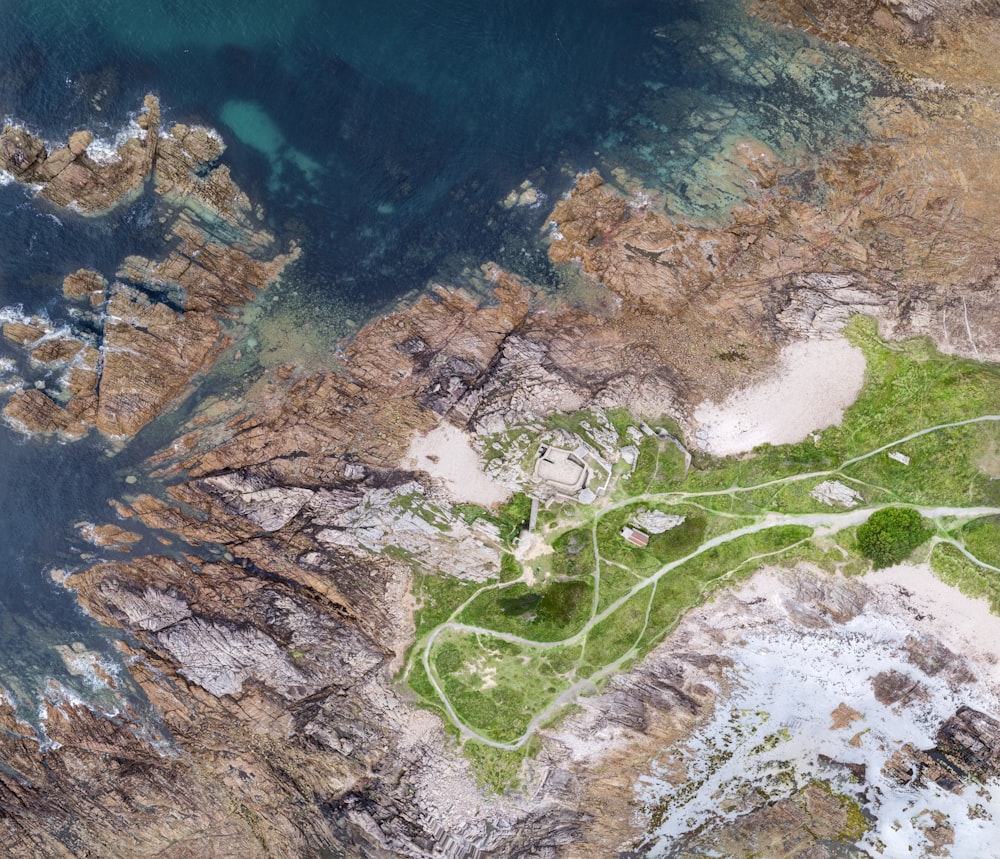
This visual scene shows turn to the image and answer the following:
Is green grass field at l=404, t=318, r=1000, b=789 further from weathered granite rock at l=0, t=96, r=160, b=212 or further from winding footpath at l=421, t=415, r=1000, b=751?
weathered granite rock at l=0, t=96, r=160, b=212

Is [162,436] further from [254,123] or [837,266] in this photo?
[837,266]

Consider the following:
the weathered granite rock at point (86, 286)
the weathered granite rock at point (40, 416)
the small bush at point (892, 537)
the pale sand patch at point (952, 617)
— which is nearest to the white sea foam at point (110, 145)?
the weathered granite rock at point (86, 286)

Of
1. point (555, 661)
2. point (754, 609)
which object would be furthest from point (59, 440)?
point (754, 609)

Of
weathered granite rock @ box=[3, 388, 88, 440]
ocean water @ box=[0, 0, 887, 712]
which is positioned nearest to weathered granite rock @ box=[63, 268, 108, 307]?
ocean water @ box=[0, 0, 887, 712]

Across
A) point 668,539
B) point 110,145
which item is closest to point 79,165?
point 110,145

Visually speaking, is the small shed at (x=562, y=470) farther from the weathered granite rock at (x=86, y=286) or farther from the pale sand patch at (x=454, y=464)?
the weathered granite rock at (x=86, y=286)

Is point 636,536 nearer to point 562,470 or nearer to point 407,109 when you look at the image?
point 562,470
